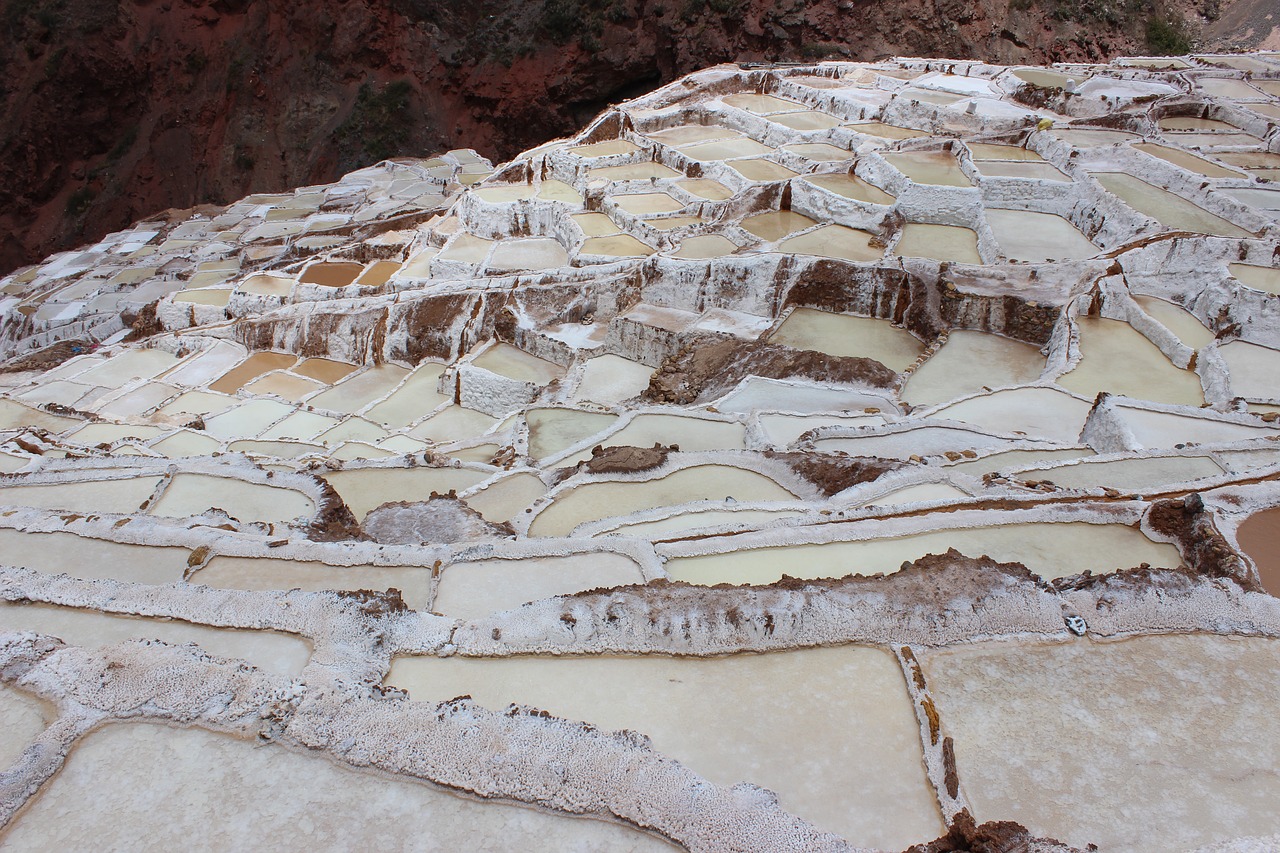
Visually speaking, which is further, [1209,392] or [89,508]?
[1209,392]

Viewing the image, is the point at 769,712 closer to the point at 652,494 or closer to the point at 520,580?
the point at 520,580

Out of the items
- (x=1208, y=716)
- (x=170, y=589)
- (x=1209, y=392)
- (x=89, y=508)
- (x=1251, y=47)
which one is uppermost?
(x=1251, y=47)

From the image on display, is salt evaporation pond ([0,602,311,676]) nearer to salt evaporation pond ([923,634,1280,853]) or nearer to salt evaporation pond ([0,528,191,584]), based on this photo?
salt evaporation pond ([0,528,191,584])

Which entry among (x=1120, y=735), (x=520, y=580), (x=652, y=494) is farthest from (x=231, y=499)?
(x=1120, y=735)

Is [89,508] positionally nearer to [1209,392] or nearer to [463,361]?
[463,361]

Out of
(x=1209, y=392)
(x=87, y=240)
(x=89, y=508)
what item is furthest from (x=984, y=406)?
(x=87, y=240)

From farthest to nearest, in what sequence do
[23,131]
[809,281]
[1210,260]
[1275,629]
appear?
[23,131]
[809,281]
[1210,260]
[1275,629]

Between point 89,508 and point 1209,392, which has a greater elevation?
point 1209,392
